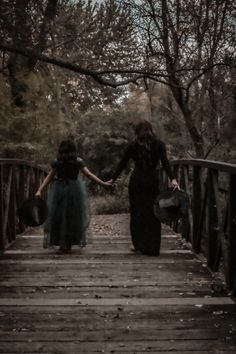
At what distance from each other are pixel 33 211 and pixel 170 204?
1.80m

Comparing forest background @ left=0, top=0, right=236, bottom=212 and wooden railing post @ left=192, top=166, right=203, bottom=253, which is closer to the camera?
wooden railing post @ left=192, top=166, right=203, bottom=253

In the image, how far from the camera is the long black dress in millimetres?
6766

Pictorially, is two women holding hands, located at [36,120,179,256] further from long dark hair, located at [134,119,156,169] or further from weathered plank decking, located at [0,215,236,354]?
weathered plank decking, located at [0,215,236,354]

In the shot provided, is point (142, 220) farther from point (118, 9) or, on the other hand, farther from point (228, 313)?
point (118, 9)

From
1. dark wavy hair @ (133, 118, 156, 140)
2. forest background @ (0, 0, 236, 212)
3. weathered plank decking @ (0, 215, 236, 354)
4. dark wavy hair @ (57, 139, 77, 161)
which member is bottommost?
weathered plank decking @ (0, 215, 236, 354)

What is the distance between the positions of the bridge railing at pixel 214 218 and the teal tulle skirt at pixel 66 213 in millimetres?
1485

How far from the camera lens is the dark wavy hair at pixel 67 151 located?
7.07 meters

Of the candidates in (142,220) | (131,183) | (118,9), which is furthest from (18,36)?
(118,9)

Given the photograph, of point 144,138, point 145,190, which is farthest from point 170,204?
point 144,138

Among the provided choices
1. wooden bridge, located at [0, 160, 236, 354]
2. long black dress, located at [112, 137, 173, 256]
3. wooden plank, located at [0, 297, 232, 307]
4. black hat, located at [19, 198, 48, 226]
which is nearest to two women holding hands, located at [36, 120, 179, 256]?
long black dress, located at [112, 137, 173, 256]

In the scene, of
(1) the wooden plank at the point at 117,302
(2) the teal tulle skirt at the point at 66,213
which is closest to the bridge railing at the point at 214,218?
(1) the wooden plank at the point at 117,302

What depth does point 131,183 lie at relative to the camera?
6984 millimetres

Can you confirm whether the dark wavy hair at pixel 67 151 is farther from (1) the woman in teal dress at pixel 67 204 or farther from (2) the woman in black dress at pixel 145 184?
(2) the woman in black dress at pixel 145 184

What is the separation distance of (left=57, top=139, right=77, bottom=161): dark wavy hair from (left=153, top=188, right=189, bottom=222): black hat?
4.22 ft
